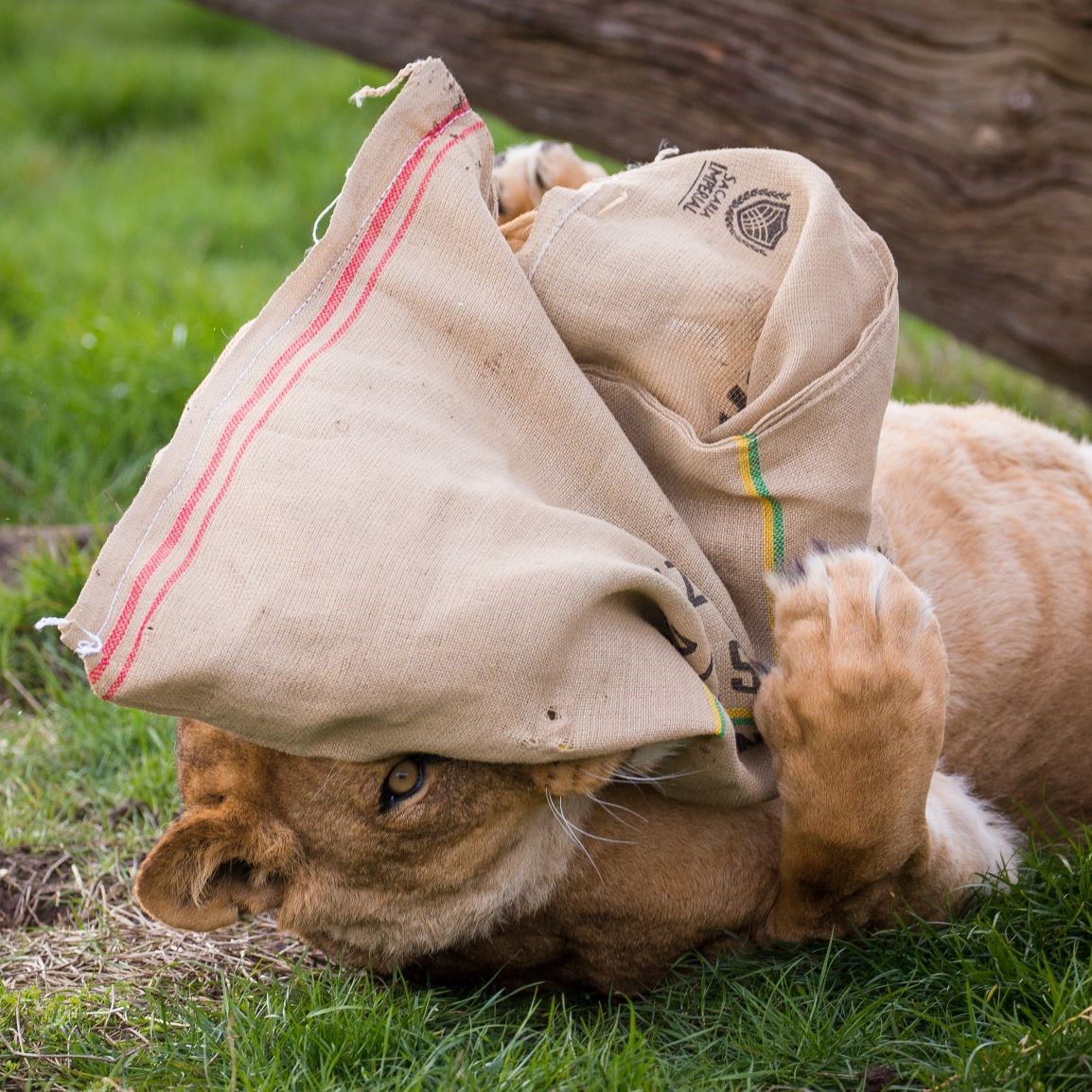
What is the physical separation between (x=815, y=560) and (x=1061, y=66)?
2679 mm

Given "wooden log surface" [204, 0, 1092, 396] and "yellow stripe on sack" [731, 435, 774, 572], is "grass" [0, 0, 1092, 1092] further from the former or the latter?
"yellow stripe on sack" [731, 435, 774, 572]

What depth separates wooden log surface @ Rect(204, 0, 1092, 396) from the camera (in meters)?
4.44

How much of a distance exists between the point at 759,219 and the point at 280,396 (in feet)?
3.02

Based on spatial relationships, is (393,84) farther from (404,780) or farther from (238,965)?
(238,965)

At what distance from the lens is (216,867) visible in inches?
94.0

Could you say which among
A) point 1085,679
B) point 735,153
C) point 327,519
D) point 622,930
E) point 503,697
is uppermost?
point 735,153

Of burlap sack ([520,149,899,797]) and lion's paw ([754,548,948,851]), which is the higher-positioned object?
burlap sack ([520,149,899,797])

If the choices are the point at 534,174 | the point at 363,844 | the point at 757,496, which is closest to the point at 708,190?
the point at 757,496

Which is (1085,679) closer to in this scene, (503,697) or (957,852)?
(957,852)

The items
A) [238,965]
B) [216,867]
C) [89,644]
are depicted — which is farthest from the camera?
[238,965]

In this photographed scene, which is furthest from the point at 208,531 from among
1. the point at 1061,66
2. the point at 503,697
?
the point at 1061,66

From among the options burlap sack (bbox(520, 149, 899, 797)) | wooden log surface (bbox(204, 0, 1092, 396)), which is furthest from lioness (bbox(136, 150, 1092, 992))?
wooden log surface (bbox(204, 0, 1092, 396))

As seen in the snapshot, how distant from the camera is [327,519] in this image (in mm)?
2062

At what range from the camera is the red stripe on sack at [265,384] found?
6.81ft
